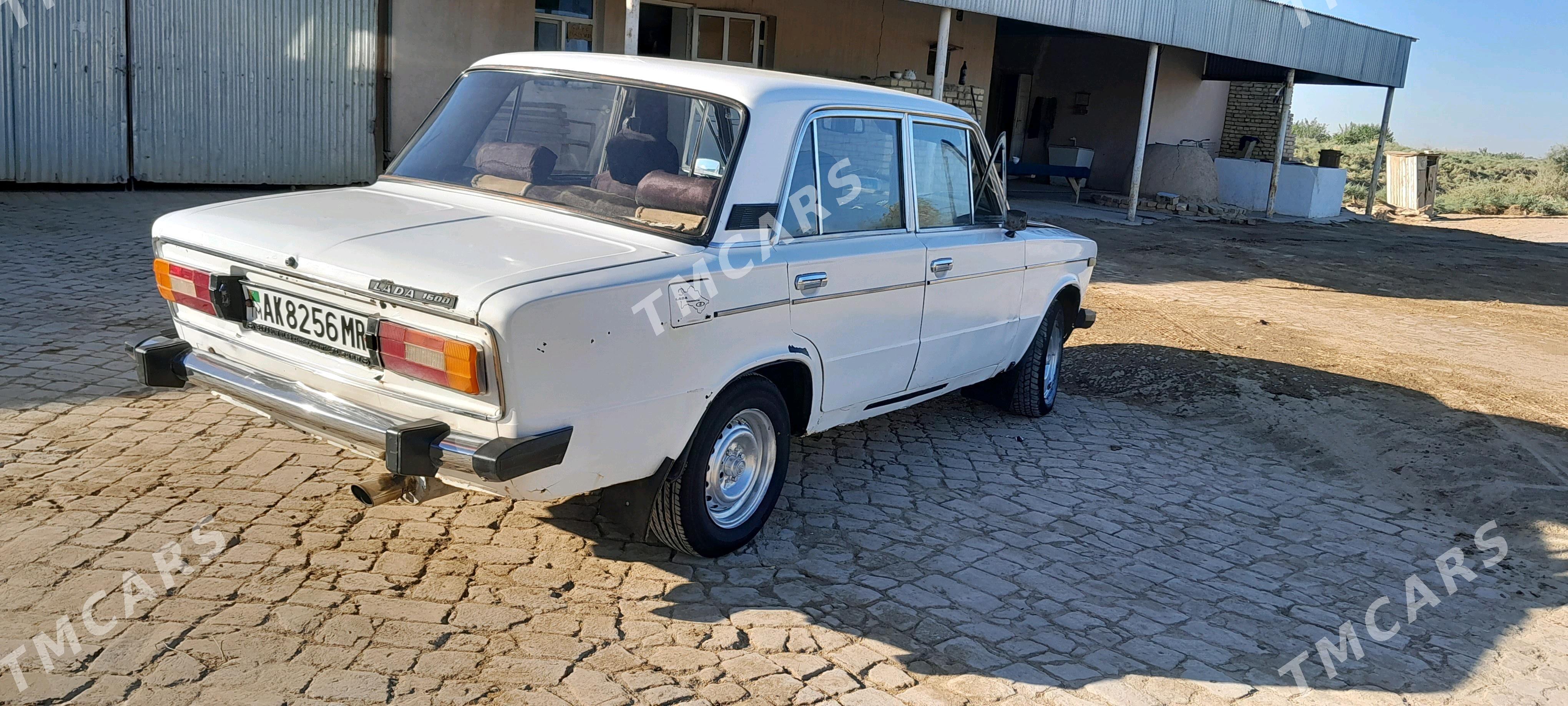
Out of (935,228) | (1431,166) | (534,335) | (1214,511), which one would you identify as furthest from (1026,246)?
(1431,166)

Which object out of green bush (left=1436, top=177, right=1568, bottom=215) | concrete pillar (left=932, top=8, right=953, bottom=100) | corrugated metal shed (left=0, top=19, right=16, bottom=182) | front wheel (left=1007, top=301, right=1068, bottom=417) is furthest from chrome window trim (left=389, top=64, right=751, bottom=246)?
green bush (left=1436, top=177, right=1568, bottom=215)

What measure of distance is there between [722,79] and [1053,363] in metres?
3.22

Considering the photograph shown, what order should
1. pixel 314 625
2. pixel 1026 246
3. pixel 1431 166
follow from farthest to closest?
pixel 1431 166, pixel 1026 246, pixel 314 625

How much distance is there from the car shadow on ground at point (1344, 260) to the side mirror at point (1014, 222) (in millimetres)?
6988

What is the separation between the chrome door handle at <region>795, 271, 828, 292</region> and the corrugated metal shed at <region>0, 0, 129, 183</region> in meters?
10.2

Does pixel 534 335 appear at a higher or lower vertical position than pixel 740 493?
higher

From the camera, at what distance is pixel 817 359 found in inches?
169

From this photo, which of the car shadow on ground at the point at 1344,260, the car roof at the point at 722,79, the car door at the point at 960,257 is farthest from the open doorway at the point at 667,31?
the car roof at the point at 722,79

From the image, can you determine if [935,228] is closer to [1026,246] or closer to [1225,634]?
[1026,246]

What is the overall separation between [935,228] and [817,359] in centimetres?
112

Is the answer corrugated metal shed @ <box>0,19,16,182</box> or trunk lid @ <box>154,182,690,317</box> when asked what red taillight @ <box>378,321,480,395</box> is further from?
corrugated metal shed @ <box>0,19,16,182</box>

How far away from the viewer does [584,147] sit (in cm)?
430

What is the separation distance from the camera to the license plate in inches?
134

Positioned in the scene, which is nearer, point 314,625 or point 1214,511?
point 314,625
